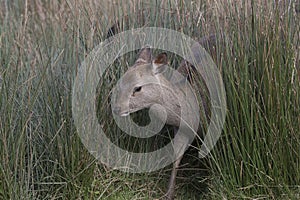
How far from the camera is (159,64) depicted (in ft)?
10.8

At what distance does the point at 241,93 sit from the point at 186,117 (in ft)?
1.22

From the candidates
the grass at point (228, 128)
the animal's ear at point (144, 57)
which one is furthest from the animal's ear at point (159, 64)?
the grass at point (228, 128)

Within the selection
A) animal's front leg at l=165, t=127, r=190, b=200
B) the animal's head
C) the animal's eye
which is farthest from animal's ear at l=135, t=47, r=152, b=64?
animal's front leg at l=165, t=127, r=190, b=200

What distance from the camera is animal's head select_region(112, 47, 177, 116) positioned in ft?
10.6

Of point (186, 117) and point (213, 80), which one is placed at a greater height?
point (213, 80)

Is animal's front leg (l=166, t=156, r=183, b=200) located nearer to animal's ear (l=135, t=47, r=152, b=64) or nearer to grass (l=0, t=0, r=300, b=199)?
grass (l=0, t=0, r=300, b=199)

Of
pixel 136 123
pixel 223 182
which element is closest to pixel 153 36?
pixel 136 123

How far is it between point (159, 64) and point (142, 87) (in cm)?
17

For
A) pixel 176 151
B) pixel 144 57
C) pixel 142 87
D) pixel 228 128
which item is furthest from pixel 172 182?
pixel 144 57

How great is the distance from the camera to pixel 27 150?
3279mm

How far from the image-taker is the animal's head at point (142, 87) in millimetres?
3229

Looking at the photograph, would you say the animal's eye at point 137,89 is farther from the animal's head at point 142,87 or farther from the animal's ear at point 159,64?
the animal's ear at point 159,64

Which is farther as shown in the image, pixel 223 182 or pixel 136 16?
pixel 136 16

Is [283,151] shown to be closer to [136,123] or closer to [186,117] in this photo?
[186,117]
